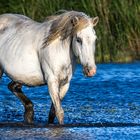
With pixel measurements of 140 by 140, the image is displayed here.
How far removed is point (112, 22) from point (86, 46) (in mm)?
9925

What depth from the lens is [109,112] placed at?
12109 mm

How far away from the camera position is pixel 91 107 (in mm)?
12766

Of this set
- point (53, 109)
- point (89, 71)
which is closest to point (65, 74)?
point (53, 109)

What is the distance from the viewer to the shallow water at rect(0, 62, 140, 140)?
9828mm

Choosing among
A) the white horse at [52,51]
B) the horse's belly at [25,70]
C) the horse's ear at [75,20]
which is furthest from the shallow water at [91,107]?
the horse's ear at [75,20]

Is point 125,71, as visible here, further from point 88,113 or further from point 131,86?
point 88,113

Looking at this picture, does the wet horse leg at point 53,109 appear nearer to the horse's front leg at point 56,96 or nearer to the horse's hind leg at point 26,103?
the horse's front leg at point 56,96

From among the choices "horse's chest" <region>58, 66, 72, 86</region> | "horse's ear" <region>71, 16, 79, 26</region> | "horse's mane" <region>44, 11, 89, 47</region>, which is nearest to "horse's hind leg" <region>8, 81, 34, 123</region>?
"horse's chest" <region>58, 66, 72, 86</region>

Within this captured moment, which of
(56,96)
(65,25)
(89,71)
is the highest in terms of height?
(65,25)

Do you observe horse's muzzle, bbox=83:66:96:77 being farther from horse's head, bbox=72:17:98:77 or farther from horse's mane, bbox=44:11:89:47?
horse's mane, bbox=44:11:89:47

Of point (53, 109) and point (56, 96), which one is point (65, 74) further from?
point (53, 109)

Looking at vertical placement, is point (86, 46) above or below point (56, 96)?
above

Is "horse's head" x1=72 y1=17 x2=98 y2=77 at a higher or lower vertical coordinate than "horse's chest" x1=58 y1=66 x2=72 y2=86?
higher

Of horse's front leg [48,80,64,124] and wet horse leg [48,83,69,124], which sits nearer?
horse's front leg [48,80,64,124]
